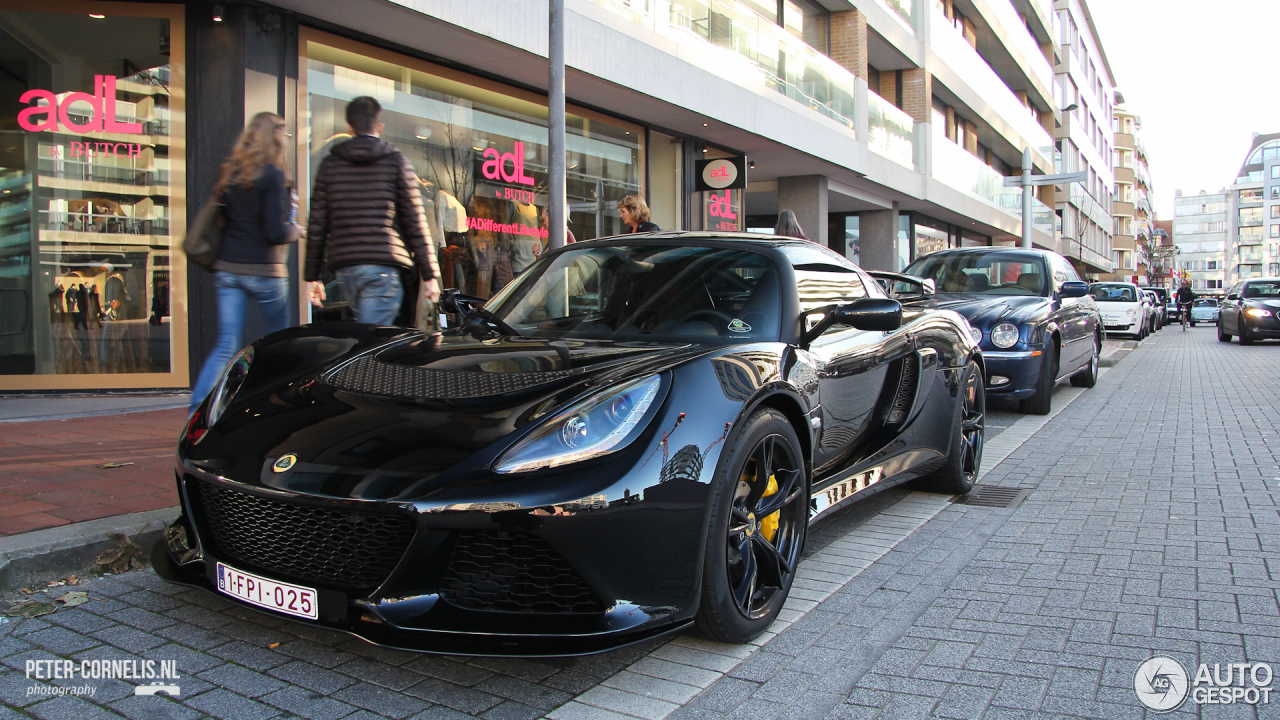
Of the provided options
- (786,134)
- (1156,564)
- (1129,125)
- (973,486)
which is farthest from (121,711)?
(1129,125)

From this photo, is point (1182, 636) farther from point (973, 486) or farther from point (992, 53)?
point (992, 53)

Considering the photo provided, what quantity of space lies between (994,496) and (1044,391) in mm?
3797

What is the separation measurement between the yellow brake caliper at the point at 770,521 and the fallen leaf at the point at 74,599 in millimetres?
2319

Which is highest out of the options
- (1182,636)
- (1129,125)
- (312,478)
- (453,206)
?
(1129,125)

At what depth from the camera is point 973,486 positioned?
205 inches

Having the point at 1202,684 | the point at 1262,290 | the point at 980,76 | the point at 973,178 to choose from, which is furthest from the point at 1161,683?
the point at 980,76

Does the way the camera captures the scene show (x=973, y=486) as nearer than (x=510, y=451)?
No

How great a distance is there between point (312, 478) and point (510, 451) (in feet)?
1.73

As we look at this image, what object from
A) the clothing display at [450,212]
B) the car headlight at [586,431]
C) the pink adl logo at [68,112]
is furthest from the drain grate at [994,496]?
the pink adl logo at [68,112]

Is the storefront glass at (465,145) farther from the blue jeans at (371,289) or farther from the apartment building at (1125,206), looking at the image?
the apartment building at (1125,206)

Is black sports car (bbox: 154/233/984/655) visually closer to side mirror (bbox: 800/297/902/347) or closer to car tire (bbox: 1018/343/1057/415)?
side mirror (bbox: 800/297/902/347)

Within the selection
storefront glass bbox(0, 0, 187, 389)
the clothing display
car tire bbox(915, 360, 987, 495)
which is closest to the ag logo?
car tire bbox(915, 360, 987, 495)

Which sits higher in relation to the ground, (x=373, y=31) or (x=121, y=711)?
(x=373, y=31)

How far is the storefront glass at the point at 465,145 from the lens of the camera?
28.9 feet
